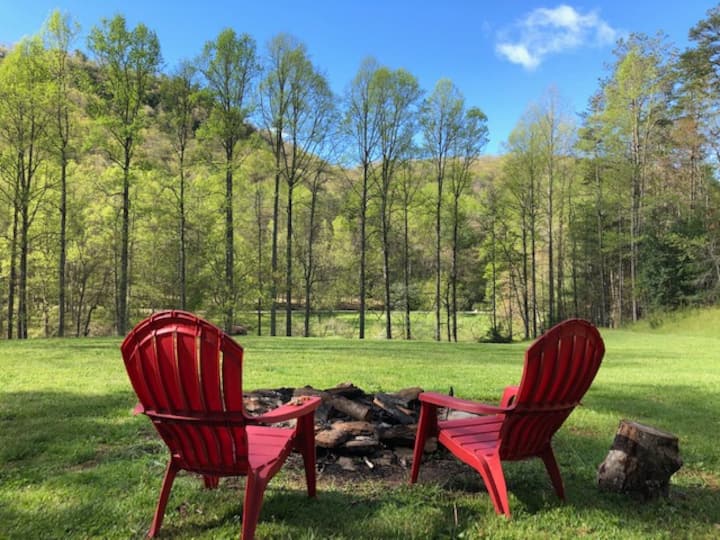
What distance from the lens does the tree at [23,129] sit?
16.4 metres

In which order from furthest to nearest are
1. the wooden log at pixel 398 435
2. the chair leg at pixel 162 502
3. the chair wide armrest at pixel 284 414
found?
1. the wooden log at pixel 398 435
2. the chair leg at pixel 162 502
3. the chair wide armrest at pixel 284 414

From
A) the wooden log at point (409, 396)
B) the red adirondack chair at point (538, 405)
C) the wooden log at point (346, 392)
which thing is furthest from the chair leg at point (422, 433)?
the wooden log at point (346, 392)

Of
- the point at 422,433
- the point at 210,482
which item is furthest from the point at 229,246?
the point at 422,433

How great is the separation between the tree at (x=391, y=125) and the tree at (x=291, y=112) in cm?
276

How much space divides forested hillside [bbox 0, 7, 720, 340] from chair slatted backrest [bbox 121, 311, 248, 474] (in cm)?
1672

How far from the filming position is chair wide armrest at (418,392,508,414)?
2.48 metres

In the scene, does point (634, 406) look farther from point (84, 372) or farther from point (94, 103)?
point (94, 103)

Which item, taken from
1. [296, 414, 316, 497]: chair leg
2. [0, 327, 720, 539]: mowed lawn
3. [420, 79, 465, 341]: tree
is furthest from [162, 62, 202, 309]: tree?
[296, 414, 316, 497]: chair leg

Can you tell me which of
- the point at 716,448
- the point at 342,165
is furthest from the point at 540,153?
the point at 716,448

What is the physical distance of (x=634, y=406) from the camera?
5887mm

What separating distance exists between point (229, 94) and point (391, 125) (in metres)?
8.11

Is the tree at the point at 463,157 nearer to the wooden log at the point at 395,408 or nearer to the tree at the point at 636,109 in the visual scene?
the tree at the point at 636,109

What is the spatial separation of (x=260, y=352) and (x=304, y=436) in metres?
8.63

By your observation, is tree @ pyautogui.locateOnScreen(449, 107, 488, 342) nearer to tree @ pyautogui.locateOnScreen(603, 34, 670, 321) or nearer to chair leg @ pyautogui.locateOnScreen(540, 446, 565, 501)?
tree @ pyautogui.locateOnScreen(603, 34, 670, 321)
